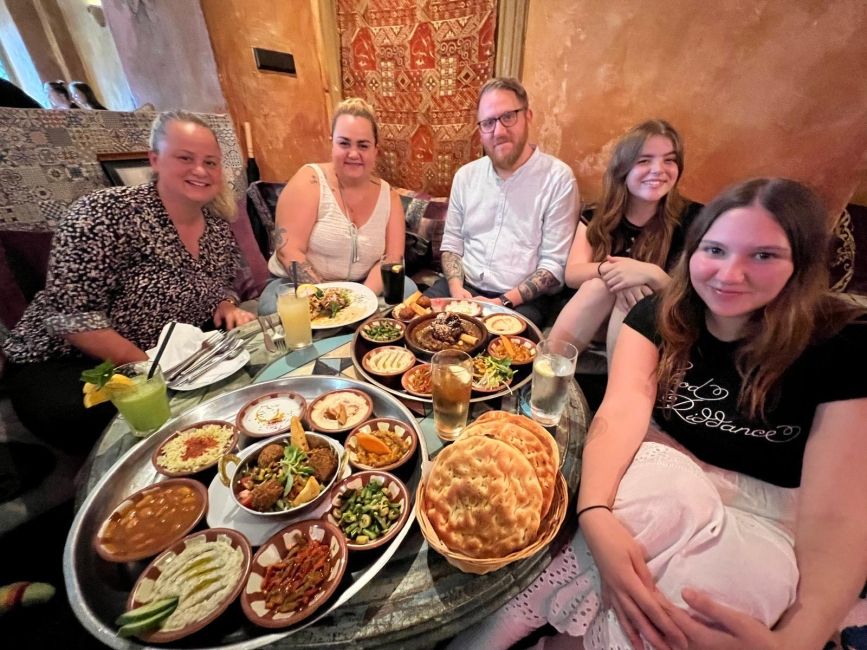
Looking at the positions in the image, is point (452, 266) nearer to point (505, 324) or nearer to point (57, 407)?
point (505, 324)

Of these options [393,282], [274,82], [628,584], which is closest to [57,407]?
[393,282]

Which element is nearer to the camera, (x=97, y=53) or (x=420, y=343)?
(x=420, y=343)

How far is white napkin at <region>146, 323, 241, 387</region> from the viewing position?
1298mm

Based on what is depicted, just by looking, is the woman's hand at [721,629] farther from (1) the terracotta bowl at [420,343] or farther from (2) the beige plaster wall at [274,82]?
(2) the beige plaster wall at [274,82]

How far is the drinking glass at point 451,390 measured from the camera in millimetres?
1052

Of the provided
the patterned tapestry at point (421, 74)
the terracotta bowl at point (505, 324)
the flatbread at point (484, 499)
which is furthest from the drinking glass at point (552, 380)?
the patterned tapestry at point (421, 74)

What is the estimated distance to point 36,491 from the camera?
1692 mm

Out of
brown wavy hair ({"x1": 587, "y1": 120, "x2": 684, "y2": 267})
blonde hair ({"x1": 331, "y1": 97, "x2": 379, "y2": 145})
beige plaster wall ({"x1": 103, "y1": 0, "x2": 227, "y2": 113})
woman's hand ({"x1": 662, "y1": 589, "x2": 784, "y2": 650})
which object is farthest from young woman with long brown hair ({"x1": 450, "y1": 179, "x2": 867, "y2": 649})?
beige plaster wall ({"x1": 103, "y1": 0, "x2": 227, "y2": 113})

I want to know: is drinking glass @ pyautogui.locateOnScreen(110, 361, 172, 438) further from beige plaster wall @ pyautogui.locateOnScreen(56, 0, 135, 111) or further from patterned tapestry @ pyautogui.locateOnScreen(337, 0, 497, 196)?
beige plaster wall @ pyautogui.locateOnScreen(56, 0, 135, 111)

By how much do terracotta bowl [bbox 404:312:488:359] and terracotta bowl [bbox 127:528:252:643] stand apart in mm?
840

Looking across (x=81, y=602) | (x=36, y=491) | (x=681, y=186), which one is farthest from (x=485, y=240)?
(x=36, y=491)

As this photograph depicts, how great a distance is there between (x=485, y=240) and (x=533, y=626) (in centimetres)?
216

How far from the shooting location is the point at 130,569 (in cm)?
79

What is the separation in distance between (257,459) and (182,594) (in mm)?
310
